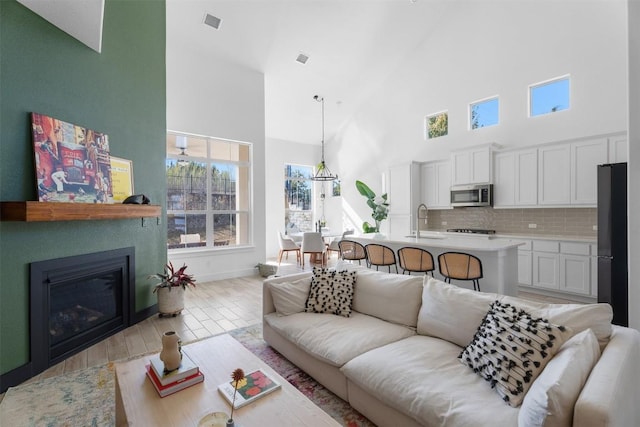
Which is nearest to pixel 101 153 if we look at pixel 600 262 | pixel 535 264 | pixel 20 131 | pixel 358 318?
pixel 20 131

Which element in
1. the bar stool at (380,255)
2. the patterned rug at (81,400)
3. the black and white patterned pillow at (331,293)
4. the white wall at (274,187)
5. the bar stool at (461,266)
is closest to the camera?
the patterned rug at (81,400)

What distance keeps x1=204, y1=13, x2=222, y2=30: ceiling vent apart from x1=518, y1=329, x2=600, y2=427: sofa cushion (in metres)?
5.88

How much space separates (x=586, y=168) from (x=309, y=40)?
205 inches

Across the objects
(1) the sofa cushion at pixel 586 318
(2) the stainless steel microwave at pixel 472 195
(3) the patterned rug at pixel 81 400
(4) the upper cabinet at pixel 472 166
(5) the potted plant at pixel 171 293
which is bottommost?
(3) the patterned rug at pixel 81 400

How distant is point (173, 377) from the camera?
1593 mm

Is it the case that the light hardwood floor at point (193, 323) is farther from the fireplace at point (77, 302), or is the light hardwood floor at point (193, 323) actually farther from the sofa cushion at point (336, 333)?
the sofa cushion at point (336, 333)

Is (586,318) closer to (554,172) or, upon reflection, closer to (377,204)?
(554,172)

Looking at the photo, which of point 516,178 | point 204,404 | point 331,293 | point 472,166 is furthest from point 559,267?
point 204,404

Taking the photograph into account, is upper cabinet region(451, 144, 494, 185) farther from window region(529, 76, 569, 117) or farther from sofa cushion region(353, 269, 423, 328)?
sofa cushion region(353, 269, 423, 328)

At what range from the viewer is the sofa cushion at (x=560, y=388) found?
3.44ft

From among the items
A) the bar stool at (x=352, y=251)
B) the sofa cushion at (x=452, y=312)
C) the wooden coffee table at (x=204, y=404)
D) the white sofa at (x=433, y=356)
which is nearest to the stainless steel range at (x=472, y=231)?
the bar stool at (x=352, y=251)

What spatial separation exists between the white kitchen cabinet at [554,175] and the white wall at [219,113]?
5137 mm

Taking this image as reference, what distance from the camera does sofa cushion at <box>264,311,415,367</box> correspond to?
2.03m

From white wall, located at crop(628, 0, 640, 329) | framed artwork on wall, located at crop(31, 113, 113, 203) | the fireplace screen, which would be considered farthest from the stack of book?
white wall, located at crop(628, 0, 640, 329)
